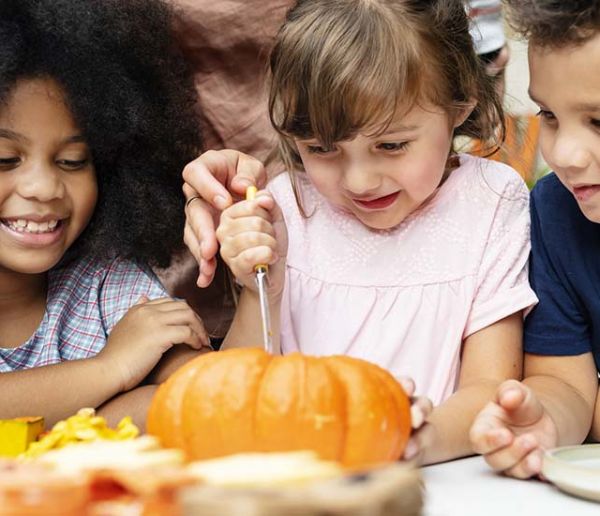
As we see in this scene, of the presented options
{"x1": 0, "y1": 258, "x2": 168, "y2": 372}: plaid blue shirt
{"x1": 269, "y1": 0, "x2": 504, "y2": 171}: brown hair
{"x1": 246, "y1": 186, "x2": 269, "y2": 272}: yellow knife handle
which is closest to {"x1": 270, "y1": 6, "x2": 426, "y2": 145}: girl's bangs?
{"x1": 269, "y1": 0, "x2": 504, "y2": 171}: brown hair

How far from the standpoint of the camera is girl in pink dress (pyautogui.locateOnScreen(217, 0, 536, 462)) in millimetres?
1306

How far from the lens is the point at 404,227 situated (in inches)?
59.0

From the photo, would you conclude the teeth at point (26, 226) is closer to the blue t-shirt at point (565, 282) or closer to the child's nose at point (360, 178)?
the child's nose at point (360, 178)

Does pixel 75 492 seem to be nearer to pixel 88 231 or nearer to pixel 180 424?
pixel 180 424

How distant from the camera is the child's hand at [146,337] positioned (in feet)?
4.58

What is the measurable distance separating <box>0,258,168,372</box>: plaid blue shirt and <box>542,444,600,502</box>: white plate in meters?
0.77

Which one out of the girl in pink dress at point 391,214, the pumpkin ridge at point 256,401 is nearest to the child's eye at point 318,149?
the girl in pink dress at point 391,214

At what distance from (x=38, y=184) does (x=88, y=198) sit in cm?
12

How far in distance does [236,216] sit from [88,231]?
523mm

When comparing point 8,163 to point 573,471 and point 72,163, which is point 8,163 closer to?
point 72,163

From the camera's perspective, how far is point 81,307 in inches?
63.9

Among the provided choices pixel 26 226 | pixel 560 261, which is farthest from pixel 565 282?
pixel 26 226

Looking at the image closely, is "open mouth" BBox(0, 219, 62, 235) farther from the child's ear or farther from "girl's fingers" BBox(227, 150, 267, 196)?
the child's ear

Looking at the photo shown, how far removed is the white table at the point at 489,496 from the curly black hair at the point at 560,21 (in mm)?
535
